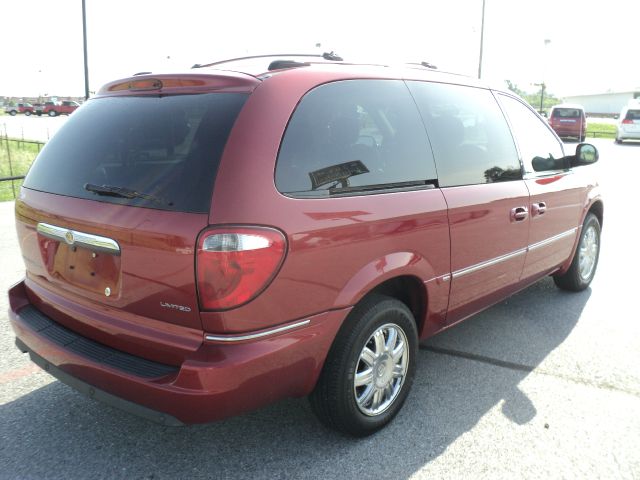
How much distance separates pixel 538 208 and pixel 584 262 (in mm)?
1611

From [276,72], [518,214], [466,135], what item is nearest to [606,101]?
[518,214]

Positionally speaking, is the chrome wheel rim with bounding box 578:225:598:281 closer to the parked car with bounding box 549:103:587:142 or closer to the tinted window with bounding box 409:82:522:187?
the tinted window with bounding box 409:82:522:187

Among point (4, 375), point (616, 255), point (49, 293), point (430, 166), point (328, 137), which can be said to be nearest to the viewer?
point (328, 137)

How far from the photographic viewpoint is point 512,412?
3.09 meters

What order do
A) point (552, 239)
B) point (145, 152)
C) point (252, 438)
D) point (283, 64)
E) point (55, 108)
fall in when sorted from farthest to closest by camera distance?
point (55, 108) → point (552, 239) → point (252, 438) → point (283, 64) → point (145, 152)

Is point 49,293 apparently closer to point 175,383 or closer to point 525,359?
point 175,383

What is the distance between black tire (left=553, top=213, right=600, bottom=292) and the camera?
4.98 metres

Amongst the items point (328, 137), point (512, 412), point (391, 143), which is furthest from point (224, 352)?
point (512, 412)

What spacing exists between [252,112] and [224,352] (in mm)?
965

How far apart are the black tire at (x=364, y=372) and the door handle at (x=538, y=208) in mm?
1447

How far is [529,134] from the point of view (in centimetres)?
411

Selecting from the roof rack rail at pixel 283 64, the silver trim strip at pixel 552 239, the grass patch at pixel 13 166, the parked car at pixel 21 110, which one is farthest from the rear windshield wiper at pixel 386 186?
the parked car at pixel 21 110

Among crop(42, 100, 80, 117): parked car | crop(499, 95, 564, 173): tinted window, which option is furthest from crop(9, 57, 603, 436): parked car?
crop(42, 100, 80, 117): parked car

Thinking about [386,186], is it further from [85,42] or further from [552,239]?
[85,42]
